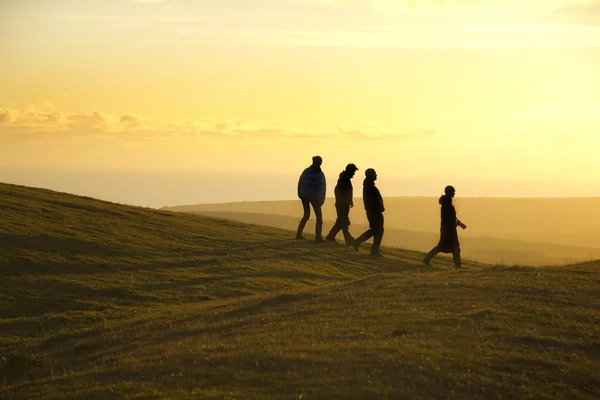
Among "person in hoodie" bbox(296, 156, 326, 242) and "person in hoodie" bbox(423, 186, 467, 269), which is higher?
"person in hoodie" bbox(296, 156, 326, 242)

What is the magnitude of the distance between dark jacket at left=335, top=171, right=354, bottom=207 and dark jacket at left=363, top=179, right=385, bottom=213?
1724mm

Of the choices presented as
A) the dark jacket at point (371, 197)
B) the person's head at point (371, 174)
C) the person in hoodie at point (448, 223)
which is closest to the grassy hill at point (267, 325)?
the dark jacket at point (371, 197)

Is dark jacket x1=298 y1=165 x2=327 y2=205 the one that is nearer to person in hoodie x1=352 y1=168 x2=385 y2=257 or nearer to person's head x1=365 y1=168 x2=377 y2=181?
person in hoodie x1=352 y1=168 x2=385 y2=257

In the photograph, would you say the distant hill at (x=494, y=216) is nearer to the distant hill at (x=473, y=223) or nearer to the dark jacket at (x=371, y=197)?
the distant hill at (x=473, y=223)

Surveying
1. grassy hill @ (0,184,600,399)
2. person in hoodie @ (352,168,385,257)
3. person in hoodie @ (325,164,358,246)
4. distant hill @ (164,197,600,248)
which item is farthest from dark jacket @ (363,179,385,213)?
distant hill @ (164,197,600,248)

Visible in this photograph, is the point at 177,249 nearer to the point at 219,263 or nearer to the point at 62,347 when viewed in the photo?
the point at 219,263

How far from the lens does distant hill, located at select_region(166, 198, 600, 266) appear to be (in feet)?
322

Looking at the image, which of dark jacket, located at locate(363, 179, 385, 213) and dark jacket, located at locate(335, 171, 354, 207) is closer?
dark jacket, located at locate(363, 179, 385, 213)

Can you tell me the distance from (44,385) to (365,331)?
526 centimetres

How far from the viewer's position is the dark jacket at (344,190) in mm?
34719

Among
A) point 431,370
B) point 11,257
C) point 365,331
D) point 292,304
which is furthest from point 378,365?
point 11,257

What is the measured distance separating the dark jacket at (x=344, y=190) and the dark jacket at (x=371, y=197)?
1724 millimetres

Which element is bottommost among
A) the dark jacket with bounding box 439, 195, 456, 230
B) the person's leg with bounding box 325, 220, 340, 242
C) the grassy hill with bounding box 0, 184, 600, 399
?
the grassy hill with bounding box 0, 184, 600, 399

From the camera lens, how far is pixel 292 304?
783 inches
